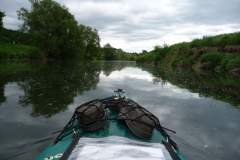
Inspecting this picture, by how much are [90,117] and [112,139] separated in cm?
62

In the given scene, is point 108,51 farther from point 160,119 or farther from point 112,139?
point 112,139

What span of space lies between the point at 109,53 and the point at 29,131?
316 feet

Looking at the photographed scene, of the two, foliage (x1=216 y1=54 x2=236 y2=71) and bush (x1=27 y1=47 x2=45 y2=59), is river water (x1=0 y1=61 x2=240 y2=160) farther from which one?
bush (x1=27 y1=47 x2=45 y2=59)

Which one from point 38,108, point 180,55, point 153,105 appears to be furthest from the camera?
point 180,55

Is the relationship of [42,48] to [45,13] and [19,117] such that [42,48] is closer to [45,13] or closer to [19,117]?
[45,13]

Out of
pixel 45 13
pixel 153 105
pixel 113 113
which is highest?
pixel 45 13

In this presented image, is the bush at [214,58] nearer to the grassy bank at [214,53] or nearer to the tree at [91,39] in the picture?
the grassy bank at [214,53]

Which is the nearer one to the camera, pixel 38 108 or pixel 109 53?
pixel 38 108

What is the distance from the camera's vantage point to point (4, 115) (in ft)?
16.0

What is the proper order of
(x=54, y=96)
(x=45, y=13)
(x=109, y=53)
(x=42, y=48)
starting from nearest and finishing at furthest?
(x=54, y=96) < (x=45, y=13) < (x=42, y=48) < (x=109, y=53)

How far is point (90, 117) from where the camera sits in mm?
2680

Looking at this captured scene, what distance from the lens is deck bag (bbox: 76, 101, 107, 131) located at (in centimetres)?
261

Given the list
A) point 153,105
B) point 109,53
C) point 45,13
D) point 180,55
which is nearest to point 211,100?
point 153,105

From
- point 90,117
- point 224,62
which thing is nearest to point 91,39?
point 224,62
